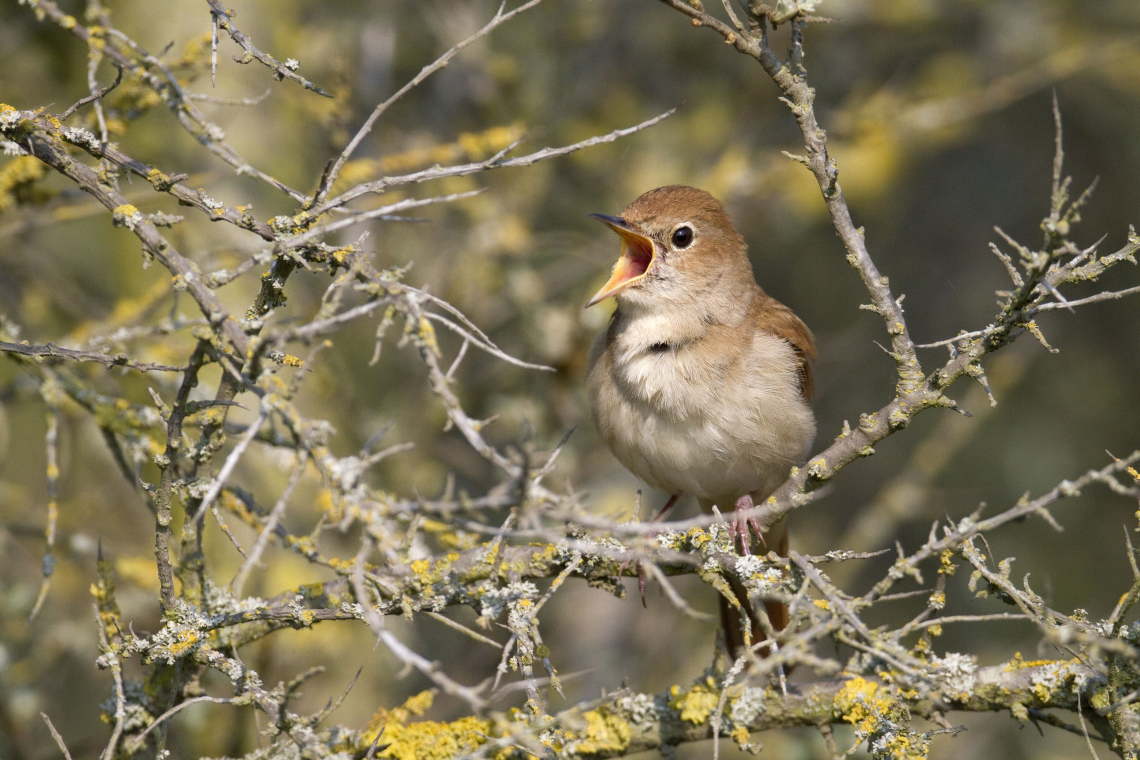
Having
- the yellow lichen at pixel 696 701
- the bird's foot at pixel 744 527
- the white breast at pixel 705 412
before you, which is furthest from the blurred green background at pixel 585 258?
the yellow lichen at pixel 696 701

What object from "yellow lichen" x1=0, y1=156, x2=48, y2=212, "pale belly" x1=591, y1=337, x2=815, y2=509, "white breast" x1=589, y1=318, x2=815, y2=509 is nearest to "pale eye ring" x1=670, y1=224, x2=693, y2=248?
"white breast" x1=589, y1=318, x2=815, y2=509

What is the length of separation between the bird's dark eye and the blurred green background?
32.9 inches

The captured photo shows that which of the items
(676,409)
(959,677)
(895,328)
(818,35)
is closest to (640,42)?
(818,35)

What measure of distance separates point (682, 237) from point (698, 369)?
23.6 inches

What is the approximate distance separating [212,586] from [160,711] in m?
0.35

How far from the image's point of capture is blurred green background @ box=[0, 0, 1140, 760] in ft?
14.3

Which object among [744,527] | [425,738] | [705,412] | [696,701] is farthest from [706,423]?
[425,738]

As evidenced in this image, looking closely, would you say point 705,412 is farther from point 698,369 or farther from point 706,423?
point 698,369

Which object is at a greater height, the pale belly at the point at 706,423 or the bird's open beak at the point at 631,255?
the bird's open beak at the point at 631,255

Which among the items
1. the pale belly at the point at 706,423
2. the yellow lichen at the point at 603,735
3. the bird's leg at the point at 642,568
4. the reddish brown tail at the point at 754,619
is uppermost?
the pale belly at the point at 706,423

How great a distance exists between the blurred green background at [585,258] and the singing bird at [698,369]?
2.83 ft

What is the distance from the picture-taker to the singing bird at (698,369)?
3.43 meters

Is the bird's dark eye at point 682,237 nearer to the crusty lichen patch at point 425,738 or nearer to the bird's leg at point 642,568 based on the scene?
the bird's leg at point 642,568

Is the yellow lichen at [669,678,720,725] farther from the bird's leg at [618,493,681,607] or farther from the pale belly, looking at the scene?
the pale belly
